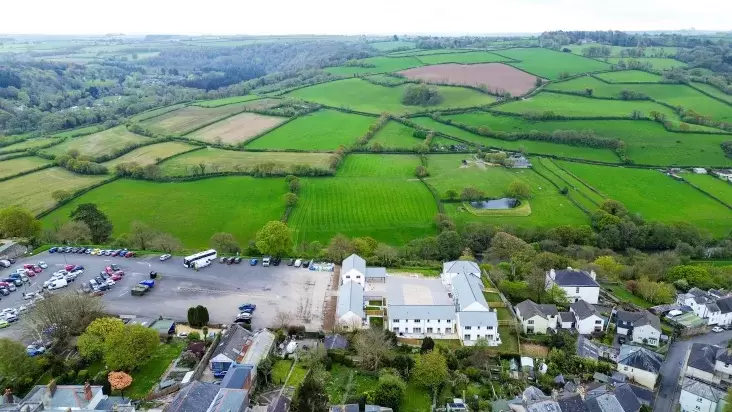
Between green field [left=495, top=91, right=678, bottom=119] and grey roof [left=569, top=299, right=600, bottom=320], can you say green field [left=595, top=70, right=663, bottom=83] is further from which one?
grey roof [left=569, top=299, right=600, bottom=320]

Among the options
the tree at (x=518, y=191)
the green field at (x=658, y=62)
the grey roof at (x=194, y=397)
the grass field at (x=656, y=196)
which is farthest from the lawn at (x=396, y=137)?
the green field at (x=658, y=62)

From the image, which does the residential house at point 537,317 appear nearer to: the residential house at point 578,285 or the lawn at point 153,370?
the residential house at point 578,285

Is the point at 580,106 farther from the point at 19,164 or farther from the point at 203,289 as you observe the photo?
the point at 19,164

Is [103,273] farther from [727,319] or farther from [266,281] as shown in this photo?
[727,319]

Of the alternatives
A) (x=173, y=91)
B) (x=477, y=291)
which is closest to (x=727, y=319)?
(x=477, y=291)

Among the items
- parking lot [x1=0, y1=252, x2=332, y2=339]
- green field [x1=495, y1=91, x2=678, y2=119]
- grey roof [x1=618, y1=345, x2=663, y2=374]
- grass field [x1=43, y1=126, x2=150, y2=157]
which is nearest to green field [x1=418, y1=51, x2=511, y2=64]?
green field [x1=495, y1=91, x2=678, y2=119]
